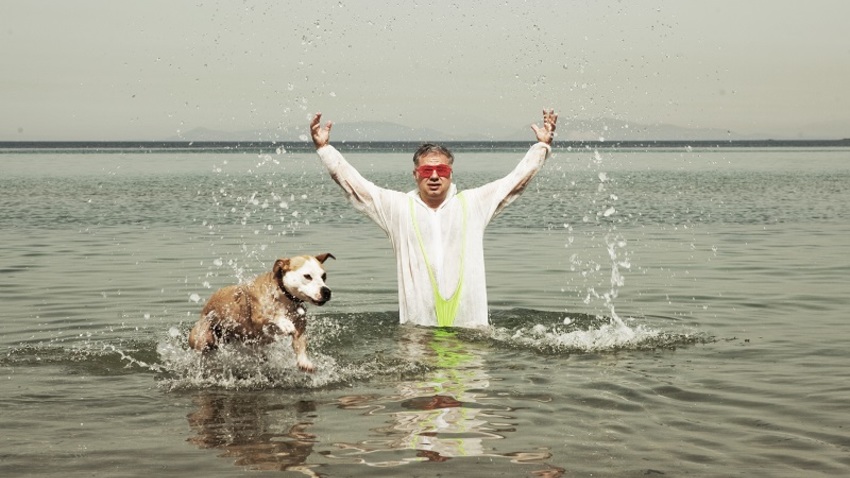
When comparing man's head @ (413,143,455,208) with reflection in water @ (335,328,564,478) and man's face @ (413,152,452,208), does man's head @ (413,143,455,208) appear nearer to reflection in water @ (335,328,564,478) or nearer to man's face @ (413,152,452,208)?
man's face @ (413,152,452,208)

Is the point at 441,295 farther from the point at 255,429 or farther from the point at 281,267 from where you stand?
the point at 255,429

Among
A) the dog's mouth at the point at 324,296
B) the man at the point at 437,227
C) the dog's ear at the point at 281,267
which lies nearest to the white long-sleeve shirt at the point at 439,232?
the man at the point at 437,227

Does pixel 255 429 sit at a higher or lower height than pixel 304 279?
lower

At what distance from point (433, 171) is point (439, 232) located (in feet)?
2.13

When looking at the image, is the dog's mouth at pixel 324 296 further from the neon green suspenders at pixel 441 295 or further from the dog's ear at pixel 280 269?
the neon green suspenders at pixel 441 295

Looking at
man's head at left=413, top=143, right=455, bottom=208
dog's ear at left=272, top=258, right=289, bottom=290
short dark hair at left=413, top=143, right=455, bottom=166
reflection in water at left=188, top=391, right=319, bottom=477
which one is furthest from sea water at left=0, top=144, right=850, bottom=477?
short dark hair at left=413, top=143, right=455, bottom=166

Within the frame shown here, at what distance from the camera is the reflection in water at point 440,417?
707 cm

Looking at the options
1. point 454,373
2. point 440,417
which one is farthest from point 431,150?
point 440,417

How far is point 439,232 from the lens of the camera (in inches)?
431

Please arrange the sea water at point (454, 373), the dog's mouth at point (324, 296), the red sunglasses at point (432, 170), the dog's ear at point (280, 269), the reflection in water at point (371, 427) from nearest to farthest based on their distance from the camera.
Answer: the reflection in water at point (371, 427)
the sea water at point (454, 373)
the dog's mouth at point (324, 296)
the dog's ear at point (280, 269)
the red sunglasses at point (432, 170)

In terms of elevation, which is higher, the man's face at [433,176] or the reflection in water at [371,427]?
the man's face at [433,176]

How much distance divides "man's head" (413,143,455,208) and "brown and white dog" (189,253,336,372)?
64.5 inches

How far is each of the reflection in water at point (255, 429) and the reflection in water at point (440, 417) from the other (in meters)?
0.34

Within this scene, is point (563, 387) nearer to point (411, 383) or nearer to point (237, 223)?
point (411, 383)
